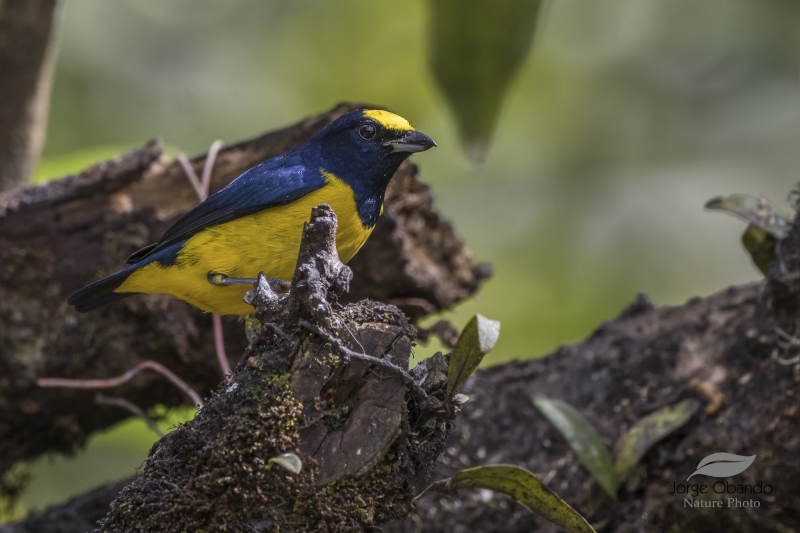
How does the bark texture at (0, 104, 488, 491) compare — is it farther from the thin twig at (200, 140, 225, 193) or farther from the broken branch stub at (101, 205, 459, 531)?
the broken branch stub at (101, 205, 459, 531)

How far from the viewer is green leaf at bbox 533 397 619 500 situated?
11.1ft

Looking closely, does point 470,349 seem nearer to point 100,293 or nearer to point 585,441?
point 585,441

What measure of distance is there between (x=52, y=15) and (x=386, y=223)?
221cm

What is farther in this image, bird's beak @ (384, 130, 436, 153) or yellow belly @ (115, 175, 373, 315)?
bird's beak @ (384, 130, 436, 153)

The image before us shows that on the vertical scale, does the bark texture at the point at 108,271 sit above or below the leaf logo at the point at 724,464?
above

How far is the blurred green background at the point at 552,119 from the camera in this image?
23.0 ft

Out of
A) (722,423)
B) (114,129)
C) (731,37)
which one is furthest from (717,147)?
(114,129)

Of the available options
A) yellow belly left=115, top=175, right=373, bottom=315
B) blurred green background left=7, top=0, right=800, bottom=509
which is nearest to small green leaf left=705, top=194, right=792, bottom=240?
yellow belly left=115, top=175, right=373, bottom=315

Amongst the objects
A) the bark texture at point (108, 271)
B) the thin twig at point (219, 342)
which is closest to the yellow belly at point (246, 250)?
the thin twig at point (219, 342)

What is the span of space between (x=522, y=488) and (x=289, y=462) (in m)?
0.85

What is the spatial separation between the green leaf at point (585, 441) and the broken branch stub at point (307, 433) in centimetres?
130

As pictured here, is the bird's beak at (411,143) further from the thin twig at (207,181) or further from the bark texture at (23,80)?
the bark texture at (23,80)

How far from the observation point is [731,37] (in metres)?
7.57

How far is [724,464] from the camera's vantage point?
321 cm
